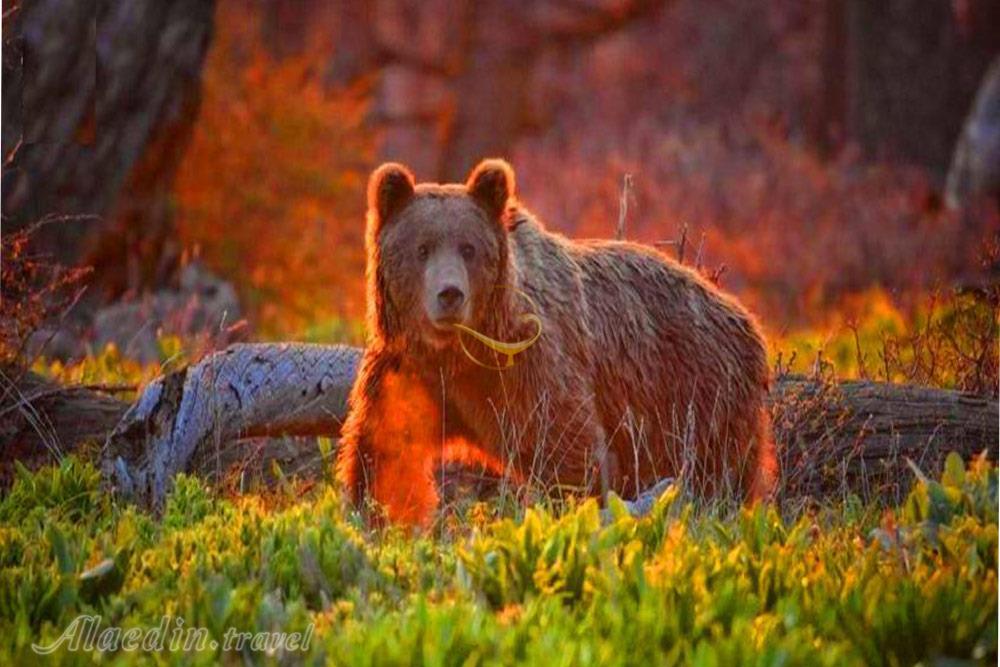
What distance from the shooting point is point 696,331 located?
8.09 meters

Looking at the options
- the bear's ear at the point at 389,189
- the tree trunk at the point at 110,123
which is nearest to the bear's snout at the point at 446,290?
the bear's ear at the point at 389,189

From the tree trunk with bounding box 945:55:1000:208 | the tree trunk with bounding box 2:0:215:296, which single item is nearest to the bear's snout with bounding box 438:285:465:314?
the tree trunk with bounding box 2:0:215:296

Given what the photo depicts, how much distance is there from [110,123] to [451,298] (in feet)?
20.3

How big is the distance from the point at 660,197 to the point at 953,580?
17.4m

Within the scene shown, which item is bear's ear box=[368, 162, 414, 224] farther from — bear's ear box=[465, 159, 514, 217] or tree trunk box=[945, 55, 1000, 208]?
tree trunk box=[945, 55, 1000, 208]

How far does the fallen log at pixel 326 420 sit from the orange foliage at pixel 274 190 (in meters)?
6.89

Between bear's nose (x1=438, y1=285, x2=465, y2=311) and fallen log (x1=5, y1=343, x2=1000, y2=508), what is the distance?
3.41 feet

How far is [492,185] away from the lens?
730 centimetres

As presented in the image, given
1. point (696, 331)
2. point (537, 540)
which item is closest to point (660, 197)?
point (696, 331)

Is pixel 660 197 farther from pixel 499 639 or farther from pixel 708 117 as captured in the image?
pixel 499 639

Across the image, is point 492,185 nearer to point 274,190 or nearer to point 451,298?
point 451,298

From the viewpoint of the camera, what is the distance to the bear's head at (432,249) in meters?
7.13

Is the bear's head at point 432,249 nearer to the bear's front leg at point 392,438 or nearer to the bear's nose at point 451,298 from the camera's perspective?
the bear's nose at point 451,298

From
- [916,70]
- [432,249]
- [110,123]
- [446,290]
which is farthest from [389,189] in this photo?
[916,70]
